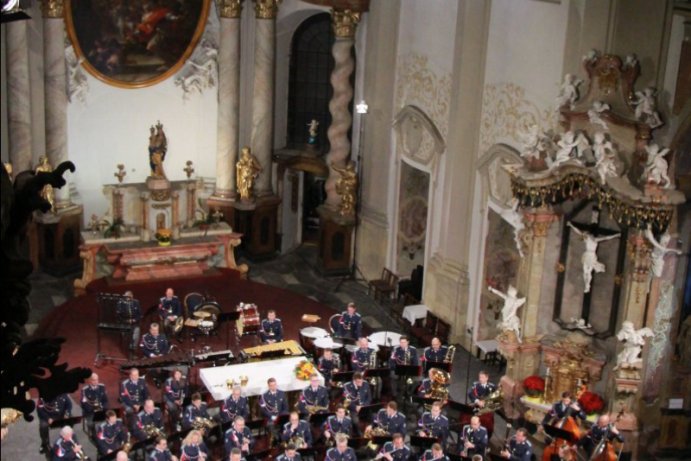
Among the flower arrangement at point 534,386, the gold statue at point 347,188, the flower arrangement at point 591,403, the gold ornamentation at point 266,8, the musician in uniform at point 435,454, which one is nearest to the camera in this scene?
the musician in uniform at point 435,454

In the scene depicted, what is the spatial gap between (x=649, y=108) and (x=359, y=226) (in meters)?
11.8

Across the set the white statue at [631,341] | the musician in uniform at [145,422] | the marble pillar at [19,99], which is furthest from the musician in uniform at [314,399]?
the marble pillar at [19,99]

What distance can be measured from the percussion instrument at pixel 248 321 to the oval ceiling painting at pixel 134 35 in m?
8.69

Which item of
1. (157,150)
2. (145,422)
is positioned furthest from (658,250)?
(157,150)

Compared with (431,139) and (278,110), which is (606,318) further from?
(278,110)

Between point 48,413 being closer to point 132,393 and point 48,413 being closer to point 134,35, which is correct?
point 132,393

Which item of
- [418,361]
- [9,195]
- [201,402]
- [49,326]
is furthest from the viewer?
[49,326]

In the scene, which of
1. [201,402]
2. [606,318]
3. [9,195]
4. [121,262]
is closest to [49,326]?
[121,262]

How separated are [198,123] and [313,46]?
13.3ft

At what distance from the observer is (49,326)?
2308 cm

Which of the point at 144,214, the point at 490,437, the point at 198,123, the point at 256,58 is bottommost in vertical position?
the point at 490,437

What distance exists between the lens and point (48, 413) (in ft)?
56.3

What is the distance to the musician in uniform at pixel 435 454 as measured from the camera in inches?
618

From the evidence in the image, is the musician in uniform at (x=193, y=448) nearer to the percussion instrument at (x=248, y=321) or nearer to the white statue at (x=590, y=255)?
the percussion instrument at (x=248, y=321)
